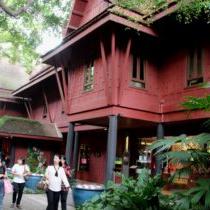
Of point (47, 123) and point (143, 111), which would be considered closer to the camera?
point (143, 111)

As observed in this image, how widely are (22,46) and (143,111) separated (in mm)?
15657

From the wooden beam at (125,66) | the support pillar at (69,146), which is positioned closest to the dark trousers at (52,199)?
the wooden beam at (125,66)

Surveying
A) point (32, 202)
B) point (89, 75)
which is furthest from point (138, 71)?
point (32, 202)

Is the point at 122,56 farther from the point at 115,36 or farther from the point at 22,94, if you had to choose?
the point at 22,94

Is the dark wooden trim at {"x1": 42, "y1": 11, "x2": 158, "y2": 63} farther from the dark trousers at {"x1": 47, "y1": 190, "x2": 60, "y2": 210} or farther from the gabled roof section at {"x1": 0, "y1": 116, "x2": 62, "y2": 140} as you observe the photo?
the gabled roof section at {"x1": 0, "y1": 116, "x2": 62, "y2": 140}

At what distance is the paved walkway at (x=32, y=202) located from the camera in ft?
37.1

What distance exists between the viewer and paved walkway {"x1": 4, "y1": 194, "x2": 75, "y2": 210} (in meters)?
11.3

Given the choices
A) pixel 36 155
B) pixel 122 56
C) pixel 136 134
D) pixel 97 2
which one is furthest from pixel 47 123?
pixel 122 56

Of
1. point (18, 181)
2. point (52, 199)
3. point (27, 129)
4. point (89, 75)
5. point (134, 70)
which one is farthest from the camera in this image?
point (27, 129)

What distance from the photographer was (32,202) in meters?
12.5

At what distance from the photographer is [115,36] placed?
1303 cm

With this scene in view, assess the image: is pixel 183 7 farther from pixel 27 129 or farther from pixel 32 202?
pixel 27 129

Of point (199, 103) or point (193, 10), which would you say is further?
point (193, 10)

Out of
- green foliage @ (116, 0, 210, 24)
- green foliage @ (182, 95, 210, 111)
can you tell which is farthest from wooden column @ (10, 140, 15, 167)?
green foliage @ (182, 95, 210, 111)
